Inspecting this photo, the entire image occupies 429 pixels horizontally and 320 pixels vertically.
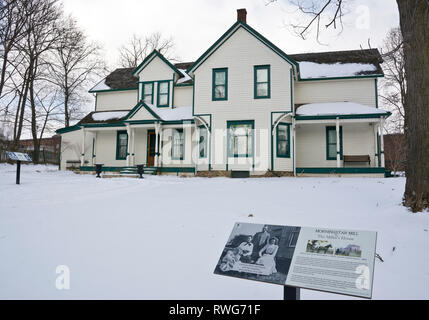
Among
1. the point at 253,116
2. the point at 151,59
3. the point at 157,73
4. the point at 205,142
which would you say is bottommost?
the point at 205,142

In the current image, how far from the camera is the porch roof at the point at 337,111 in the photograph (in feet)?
49.0

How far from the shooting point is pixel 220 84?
16.3m

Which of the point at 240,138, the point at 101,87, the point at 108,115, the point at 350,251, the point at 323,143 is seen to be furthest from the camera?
the point at 101,87

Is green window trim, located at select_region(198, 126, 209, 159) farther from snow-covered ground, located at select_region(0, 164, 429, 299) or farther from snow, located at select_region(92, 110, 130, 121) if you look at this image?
snow-covered ground, located at select_region(0, 164, 429, 299)

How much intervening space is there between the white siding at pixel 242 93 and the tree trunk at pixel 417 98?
28.9 feet

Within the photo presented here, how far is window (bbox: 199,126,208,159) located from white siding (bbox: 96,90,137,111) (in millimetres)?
6664

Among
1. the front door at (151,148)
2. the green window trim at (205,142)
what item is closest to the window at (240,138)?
the green window trim at (205,142)

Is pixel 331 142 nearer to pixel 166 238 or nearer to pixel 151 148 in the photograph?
pixel 151 148

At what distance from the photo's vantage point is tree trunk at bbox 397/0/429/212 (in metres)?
6.04

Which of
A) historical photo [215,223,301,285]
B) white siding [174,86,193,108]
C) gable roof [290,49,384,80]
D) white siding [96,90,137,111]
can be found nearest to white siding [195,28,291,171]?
white siding [174,86,193,108]

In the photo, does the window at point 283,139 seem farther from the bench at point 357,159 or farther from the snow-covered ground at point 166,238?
the snow-covered ground at point 166,238

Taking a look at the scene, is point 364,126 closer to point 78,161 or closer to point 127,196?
point 127,196

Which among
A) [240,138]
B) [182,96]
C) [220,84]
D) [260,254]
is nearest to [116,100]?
[182,96]

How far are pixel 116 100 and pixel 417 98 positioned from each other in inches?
753
